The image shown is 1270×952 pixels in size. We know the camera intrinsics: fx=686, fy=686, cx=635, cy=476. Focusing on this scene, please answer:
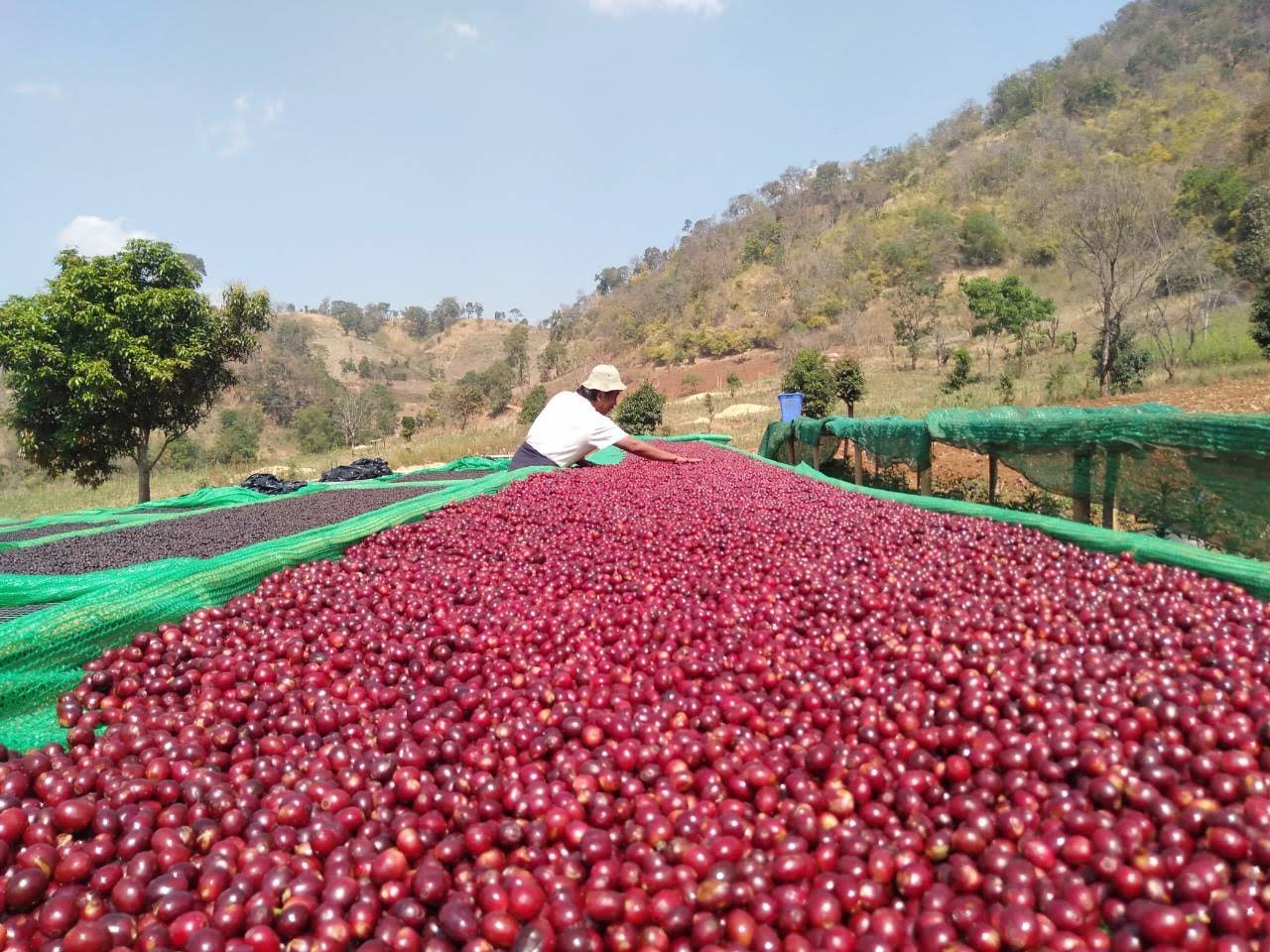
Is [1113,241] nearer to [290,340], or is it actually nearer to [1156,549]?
[1156,549]

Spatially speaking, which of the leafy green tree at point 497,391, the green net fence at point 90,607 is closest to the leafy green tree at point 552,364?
the leafy green tree at point 497,391

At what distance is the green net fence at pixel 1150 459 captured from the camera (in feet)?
12.4

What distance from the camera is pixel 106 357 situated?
12203 mm

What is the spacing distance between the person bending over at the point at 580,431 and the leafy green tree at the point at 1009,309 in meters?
26.6

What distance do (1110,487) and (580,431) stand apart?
187 inches

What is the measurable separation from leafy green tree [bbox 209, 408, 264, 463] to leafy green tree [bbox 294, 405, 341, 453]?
254cm

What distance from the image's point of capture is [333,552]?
4.05 m

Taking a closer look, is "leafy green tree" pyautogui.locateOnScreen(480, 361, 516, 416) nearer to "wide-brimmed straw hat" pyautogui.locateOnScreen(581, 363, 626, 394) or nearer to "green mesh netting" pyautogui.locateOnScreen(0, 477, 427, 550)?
"green mesh netting" pyautogui.locateOnScreen(0, 477, 427, 550)

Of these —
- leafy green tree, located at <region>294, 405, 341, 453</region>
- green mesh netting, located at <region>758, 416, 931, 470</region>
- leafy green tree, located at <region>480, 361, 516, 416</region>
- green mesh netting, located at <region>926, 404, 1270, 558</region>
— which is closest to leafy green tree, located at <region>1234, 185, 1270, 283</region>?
green mesh netting, located at <region>758, 416, 931, 470</region>

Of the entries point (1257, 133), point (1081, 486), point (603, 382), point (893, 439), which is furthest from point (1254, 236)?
point (603, 382)

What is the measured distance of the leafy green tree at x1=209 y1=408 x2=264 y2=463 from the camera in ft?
112

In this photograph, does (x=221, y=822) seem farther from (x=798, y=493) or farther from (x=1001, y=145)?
(x=1001, y=145)

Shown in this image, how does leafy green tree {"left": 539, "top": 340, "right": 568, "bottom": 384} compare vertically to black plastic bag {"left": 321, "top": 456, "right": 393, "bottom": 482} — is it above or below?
above

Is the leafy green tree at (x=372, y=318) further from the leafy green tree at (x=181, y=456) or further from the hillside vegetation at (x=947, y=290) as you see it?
the leafy green tree at (x=181, y=456)
